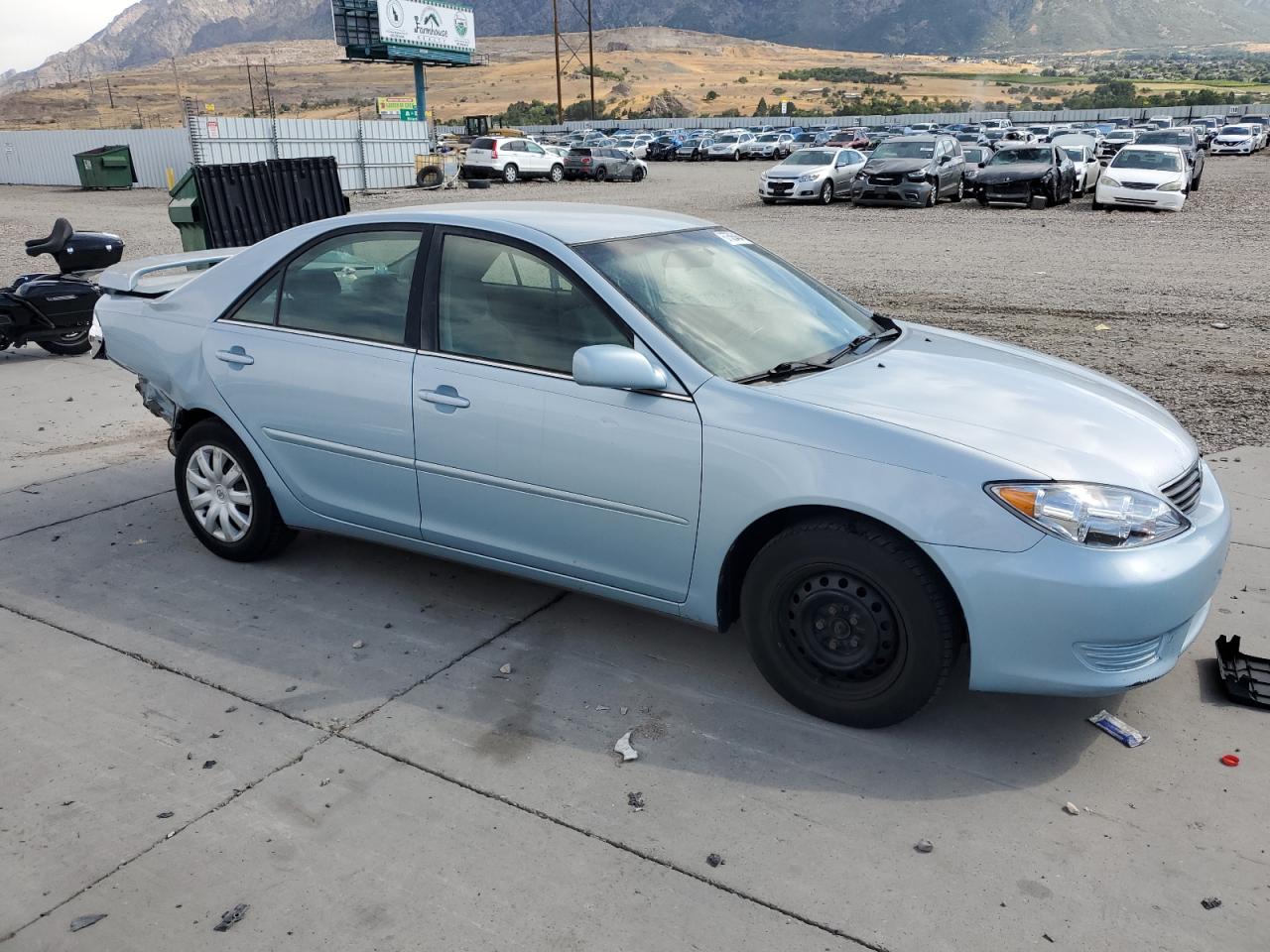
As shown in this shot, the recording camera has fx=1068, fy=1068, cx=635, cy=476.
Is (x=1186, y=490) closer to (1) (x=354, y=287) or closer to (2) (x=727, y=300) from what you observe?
(2) (x=727, y=300)

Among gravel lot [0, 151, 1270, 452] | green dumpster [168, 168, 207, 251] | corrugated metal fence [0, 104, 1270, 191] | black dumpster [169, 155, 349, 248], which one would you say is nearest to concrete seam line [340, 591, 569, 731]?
gravel lot [0, 151, 1270, 452]

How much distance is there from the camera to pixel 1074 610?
10.4 ft

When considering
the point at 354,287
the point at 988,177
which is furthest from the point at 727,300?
the point at 988,177

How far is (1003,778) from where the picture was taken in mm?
3391

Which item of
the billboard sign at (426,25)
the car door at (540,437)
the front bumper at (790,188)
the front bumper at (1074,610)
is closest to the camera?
the front bumper at (1074,610)

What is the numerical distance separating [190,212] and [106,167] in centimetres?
3033

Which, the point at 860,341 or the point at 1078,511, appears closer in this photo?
the point at 1078,511

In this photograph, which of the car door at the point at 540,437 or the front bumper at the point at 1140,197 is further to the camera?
the front bumper at the point at 1140,197

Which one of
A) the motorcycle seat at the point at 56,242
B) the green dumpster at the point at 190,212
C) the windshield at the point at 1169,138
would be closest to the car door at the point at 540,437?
the motorcycle seat at the point at 56,242

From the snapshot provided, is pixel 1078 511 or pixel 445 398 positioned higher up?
pixel 445 398

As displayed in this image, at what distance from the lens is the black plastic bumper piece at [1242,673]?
12.5ft

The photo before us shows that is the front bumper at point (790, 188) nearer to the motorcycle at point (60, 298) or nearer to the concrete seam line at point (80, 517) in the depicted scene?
the motorcycle at point (60, 298)

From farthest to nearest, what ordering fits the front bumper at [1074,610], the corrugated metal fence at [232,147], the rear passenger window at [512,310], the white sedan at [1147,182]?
the corrugated metal fence at [232,147] < the white sedan at [1147,182] < the rear passenger window at [512,310] < the front bumper at [1074,610]

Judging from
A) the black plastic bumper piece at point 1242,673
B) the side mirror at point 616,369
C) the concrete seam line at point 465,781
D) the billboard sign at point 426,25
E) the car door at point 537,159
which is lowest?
the car door at point 537,159
